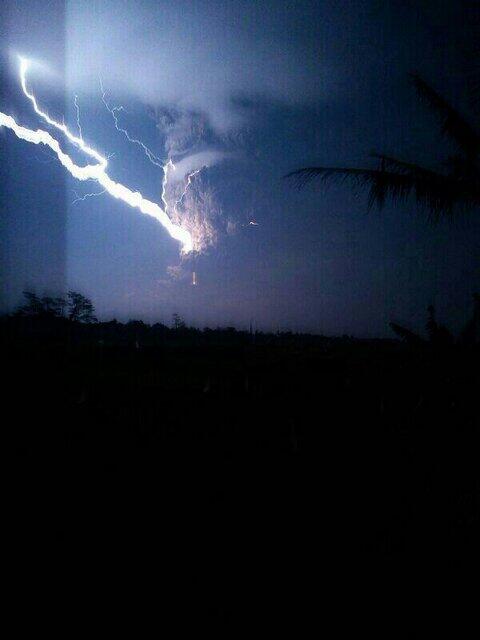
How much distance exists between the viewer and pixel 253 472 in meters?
4.39

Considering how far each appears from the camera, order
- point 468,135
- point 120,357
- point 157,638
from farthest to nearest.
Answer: point 120,357
point 468,135
point 157,638

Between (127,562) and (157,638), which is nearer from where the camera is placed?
(157,638)

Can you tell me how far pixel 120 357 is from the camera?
14703 mm

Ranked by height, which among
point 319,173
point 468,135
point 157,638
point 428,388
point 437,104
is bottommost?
point 157,638

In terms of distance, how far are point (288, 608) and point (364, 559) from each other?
812mm

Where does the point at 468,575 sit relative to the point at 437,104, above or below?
below

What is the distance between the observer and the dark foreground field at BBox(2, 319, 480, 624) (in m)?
2.75

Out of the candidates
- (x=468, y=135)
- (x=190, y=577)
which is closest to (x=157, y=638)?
(x=190, y=577)

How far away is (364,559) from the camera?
2.68m

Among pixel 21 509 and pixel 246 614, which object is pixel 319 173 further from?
pixel 21 509

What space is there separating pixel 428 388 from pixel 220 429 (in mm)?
3359

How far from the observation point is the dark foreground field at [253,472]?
2.75 m

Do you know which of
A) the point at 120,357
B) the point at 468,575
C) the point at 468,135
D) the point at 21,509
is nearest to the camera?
the point at 468,575

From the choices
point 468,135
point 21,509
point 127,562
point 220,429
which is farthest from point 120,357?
point 468,135
